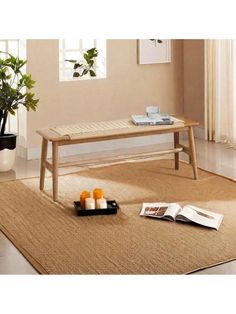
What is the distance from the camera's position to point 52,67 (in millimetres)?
5621

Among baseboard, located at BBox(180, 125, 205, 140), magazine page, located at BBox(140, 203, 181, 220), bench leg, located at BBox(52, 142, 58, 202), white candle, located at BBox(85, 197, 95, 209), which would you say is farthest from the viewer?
baseboard, located at BBox(180, 125, 205, 140)

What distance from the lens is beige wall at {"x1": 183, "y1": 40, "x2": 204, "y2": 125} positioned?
625 cm

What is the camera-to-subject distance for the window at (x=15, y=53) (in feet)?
18.4

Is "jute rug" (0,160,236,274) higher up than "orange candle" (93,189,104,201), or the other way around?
"orange candle" (93,189,104,201)

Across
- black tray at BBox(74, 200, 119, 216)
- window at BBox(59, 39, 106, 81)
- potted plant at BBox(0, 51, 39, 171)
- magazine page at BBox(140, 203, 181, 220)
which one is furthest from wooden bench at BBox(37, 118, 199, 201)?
window at BBox(59, 39, 106, 81)

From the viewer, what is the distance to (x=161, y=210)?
→ 3.92 meters

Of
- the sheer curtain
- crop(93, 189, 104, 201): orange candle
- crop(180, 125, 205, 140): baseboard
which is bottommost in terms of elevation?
crop(93, 189, 104, 201): orange candle

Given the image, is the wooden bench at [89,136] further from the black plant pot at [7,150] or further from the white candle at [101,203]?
the black plant pot at [7,150]

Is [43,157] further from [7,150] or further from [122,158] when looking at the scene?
[7,150]

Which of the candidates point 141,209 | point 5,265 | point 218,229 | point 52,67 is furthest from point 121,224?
point 52,67

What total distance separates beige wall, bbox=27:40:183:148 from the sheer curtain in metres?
0.42

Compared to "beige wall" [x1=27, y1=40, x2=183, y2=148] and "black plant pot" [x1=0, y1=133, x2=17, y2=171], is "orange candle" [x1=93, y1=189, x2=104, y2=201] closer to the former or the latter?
"black plant pot" [x1=0, y1=133, x2=17, y2=171]

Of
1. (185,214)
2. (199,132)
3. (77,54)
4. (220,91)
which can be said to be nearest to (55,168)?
(185,214)
